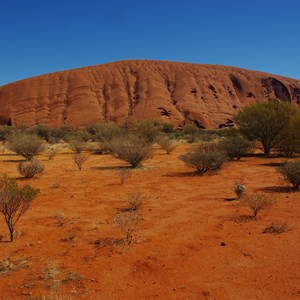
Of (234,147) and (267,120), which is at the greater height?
(267,120)

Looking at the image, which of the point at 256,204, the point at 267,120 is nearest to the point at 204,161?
the point at 256,204

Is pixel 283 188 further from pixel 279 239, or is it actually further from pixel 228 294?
pixel 228 294

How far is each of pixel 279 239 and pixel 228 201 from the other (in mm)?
3254

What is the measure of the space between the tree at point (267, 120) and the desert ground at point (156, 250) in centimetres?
1304

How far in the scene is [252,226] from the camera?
7.50 meters

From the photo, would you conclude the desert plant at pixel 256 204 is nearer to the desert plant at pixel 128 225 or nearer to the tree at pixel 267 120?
the desert plant at pixel 128 225

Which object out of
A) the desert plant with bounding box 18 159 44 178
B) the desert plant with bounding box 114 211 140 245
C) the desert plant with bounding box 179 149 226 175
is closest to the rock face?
the desert plant with bounding box 179 149 226 175

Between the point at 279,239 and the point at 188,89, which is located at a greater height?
the point at 188,89

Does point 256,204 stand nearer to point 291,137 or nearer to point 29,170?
point 29,170

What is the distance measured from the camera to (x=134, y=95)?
7506 cm

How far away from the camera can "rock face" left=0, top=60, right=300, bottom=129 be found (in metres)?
69.3

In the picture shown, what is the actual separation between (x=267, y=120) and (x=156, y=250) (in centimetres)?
1917

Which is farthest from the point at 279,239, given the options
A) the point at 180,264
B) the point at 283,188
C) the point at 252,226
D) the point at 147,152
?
the point at 147,152

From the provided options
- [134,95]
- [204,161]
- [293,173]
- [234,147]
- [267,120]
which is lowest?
[293,173]
